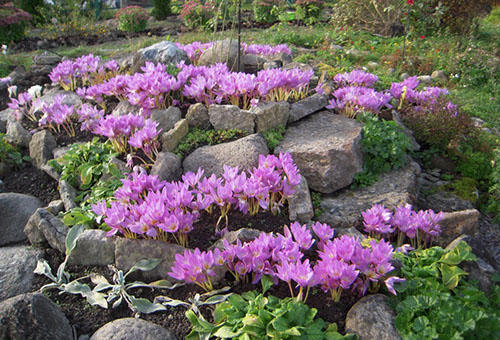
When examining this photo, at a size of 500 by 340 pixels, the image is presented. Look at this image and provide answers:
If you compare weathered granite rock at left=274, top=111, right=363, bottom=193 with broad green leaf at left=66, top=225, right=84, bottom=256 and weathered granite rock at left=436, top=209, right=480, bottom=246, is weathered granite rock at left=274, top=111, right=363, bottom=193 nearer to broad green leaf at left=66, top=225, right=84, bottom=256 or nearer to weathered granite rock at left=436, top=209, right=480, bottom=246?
weathered granite rock at left=436, top=209, right=480, bottom=246

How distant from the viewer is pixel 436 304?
2.35m

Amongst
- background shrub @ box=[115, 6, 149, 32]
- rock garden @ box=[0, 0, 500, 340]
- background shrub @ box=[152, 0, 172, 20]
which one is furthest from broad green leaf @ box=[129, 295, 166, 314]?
background shrub @ box=[152, 0, 172, 20]

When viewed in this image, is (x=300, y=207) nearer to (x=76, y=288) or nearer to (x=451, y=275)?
(x=451, y=275)

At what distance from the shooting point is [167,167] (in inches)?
147

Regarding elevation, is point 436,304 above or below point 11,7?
below

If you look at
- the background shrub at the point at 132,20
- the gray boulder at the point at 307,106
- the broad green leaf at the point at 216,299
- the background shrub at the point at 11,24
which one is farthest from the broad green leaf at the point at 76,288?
the background shrub at the point at 132,20

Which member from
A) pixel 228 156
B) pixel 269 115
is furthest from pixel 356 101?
pixel 228 156

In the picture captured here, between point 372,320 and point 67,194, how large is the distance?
2880 millimetres

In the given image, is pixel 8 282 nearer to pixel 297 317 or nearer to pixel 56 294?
pixel 56 294

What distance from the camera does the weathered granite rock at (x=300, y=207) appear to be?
3.40 meters

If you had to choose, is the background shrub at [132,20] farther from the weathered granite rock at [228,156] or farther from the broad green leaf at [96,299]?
the broad green leaf at [96,299]

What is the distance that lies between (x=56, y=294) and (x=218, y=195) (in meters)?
1.32

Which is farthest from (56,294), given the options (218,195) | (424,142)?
(424,142)

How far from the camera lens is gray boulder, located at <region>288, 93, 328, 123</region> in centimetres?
469
